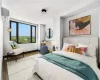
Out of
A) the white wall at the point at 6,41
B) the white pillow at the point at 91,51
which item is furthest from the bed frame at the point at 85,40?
the white wall at the point at 6,41

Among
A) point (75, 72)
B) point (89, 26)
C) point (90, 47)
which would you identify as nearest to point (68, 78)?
point (75, 72)

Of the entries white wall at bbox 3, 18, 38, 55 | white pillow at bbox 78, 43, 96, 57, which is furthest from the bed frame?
white wall at bbox 3, 18, 38, 55

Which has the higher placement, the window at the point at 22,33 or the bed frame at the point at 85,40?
the window at the point at 22,33

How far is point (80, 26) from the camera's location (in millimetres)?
3115

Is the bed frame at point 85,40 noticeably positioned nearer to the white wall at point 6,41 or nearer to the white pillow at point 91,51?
the white pillow at point 91,51

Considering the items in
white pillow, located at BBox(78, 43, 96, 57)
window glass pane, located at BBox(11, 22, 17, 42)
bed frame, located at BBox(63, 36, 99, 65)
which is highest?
window glass pane, located at BBox(11, 22, 17, 42)

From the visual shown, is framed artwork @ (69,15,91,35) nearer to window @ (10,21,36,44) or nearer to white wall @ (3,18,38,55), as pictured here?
white wall @ (3,18,38,55)

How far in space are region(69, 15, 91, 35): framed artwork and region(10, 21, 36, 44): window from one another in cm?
326

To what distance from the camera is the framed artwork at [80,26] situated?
9.47 ft

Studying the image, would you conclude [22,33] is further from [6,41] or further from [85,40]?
[85,40]

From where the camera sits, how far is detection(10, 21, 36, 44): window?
4.62 metres

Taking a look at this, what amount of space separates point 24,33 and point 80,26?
3.85 meters

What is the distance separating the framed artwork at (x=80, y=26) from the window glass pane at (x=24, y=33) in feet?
10.8

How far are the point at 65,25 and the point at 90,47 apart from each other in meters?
1.78
